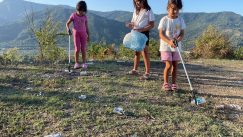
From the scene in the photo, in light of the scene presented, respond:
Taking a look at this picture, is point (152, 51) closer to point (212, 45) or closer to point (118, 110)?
point (212, 45)

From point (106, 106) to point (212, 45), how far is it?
16.3 meters

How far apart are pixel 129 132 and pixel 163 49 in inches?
111

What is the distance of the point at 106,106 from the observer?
6.85 m

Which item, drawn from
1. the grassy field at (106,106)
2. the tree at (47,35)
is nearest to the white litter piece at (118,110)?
the grassy field at (106,106)

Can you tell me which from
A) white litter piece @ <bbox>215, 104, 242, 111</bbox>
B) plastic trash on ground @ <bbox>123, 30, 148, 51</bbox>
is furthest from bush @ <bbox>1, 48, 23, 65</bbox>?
white litter piece @ <bbox>215, 104, 242, 111</bbox>

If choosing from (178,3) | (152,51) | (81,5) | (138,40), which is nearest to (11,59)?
(81,5)

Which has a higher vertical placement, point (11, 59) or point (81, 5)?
point (81, 5)

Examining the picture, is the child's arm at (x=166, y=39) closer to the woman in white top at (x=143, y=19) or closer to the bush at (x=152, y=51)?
the woman in white top at (x=143, y=19)

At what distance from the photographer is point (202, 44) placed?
22844mm

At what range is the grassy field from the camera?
19.2ft

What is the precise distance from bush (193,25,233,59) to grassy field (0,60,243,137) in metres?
12.1

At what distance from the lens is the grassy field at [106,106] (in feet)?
19.2

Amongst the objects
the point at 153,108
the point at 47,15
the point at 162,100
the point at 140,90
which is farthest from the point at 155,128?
the point at 47,15

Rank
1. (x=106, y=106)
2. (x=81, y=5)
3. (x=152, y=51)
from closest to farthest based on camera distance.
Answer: (x=106, y=106), (x=81, y=5), (x=152, y=51)
